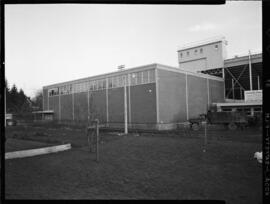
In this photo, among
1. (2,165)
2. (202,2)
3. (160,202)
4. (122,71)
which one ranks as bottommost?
(160,202)

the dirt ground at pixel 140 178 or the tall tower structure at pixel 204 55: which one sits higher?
the tall tower structure at pixel 204 55

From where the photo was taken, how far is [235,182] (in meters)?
6.34

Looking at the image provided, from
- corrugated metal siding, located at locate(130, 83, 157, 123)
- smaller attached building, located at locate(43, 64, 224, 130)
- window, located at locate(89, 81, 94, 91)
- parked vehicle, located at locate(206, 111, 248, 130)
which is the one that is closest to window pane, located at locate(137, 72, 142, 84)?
smaller attached building, located at locate(43, 64, 224, 130)

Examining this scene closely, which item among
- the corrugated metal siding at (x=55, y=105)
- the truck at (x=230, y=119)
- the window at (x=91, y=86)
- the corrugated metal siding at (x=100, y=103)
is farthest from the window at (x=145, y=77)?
the corrugated metal siding at (x=55, y=105)

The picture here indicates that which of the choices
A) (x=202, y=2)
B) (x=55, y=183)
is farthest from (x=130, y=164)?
(x=202, y=2)

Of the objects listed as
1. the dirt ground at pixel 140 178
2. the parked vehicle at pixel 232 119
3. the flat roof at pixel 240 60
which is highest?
the flat roof at pixel 240 60

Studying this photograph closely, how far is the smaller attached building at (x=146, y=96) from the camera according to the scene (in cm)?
3012

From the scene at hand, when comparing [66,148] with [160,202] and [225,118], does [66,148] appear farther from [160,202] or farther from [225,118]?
[225,118]

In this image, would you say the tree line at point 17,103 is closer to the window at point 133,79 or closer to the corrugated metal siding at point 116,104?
the corrugated metal siding at point 116,104

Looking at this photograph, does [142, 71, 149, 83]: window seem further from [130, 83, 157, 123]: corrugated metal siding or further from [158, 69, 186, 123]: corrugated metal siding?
[158, 69, 186, 123]: corrugated metal siding

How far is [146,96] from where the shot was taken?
30906 millimetres

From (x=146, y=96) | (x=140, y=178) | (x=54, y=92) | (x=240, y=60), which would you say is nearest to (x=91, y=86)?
(x=146, y=96)

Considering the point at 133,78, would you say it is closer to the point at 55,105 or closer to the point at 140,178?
the point at 55,105

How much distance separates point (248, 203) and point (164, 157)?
5.90 m
